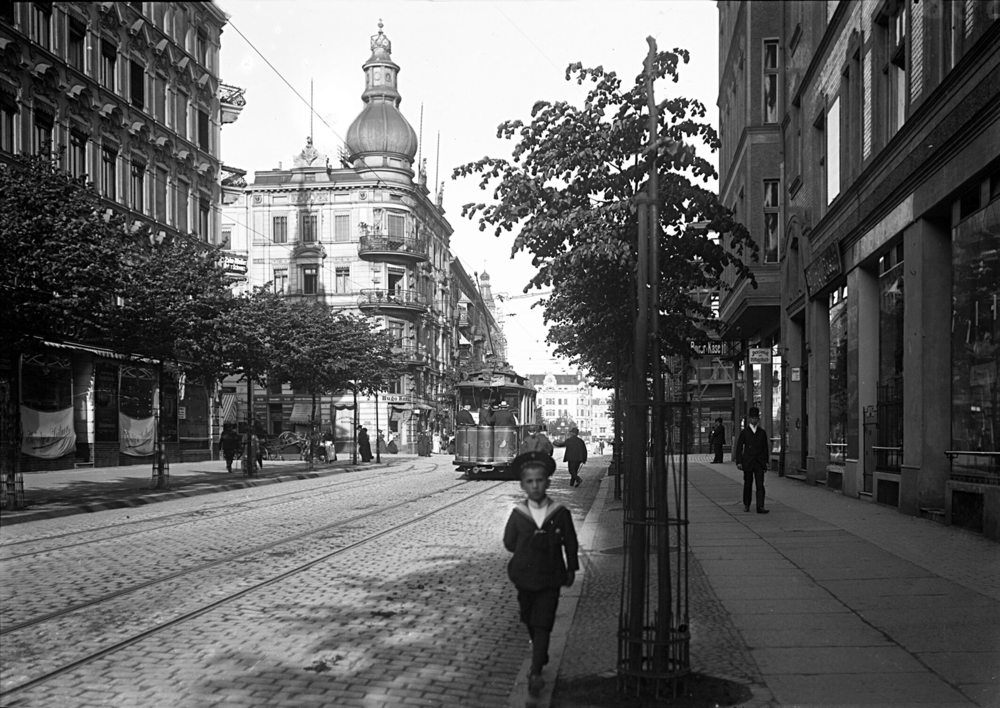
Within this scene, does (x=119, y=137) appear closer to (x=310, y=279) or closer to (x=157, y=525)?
(x=157, y=525)

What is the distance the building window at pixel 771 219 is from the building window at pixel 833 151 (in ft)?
24.6

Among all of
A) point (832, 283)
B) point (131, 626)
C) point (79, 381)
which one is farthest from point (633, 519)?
point (79, 381)

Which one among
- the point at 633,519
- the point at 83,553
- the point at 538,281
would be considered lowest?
the point at 83,553

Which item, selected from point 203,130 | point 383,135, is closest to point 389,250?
point 383,135

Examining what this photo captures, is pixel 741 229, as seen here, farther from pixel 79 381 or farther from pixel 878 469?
pixel 79 381

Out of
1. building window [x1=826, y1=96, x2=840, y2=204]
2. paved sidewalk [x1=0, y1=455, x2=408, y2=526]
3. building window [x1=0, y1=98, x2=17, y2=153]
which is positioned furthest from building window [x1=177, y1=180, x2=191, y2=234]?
building window [x1=826, y1=96, x2=840, y2=204]

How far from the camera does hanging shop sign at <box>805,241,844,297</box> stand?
21.6 m

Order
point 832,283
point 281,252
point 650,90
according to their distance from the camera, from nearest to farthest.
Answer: point 650,90, point 832,283, point 281,252

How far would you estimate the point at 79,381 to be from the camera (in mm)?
33562

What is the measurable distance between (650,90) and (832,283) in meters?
15.6

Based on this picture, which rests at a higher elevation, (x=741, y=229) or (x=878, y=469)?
(x=741, y=229)

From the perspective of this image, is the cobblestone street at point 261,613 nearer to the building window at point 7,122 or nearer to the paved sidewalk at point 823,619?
the paved sidewalk at point 823,619

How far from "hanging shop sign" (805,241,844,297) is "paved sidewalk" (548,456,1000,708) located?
8178 mm

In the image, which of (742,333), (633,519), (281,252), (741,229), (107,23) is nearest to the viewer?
(633,519)
